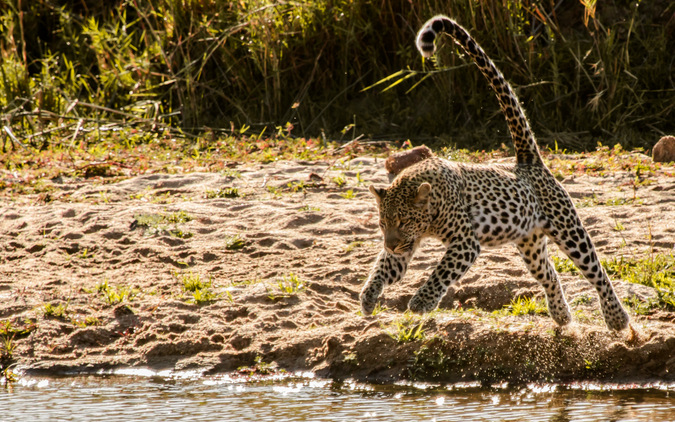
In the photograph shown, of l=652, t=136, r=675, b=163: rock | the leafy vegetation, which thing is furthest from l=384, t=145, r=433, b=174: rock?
l=652, t=136, r=675, b=163: rock

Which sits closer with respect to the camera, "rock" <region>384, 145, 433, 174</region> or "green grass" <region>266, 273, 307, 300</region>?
"green grass" <region>266, 273, 307, 300</region>

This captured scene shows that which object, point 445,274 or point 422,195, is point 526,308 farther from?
point 422,195

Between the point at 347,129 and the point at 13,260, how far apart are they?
4570 millimetres

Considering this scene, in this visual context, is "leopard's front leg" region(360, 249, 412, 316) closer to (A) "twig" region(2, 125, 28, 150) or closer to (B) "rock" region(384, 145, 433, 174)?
(B) "rock" region(384, 145, 433, 174)

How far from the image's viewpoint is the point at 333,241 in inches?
288

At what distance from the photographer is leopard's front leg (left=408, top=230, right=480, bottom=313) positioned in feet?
16.5

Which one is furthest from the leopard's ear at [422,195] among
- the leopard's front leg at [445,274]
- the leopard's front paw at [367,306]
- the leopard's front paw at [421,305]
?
the leopard's front paw at [367,306]

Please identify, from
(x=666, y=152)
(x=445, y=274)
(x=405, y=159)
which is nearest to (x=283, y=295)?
(x=445, y=274)

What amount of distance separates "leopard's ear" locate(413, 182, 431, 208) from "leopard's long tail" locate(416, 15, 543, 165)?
0.90 metres

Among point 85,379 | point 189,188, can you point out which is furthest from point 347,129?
point 85,379

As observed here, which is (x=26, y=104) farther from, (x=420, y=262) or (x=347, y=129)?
(x=420, y=262)

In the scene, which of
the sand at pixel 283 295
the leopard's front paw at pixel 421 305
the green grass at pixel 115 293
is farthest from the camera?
the green grass at pixel 115 293

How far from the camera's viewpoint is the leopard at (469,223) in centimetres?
514

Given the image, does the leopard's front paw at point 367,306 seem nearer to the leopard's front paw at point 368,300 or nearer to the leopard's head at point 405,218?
the leopard's front paw at point 368,300
